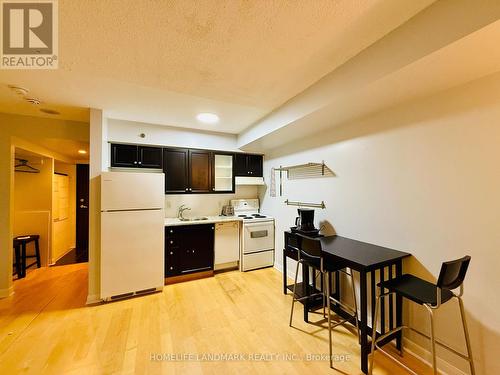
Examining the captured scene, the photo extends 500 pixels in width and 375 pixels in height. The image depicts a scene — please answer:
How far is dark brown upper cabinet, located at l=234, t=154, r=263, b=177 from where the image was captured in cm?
402

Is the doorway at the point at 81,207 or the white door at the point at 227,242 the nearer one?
the white door at the point at 227,242

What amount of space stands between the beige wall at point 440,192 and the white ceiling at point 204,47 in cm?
81

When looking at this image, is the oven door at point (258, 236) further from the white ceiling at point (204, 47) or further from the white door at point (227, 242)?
the white ceiling at point (204, 47)

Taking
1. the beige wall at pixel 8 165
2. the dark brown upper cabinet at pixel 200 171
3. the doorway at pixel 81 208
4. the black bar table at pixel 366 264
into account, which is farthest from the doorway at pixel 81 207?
the black bar table at pixel 366 264

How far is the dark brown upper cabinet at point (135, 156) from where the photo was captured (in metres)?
3.13

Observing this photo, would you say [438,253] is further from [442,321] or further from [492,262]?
[442,321]

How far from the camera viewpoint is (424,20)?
1.19 metres

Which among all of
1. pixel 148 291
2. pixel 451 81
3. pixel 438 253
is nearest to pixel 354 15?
pixel 451 81

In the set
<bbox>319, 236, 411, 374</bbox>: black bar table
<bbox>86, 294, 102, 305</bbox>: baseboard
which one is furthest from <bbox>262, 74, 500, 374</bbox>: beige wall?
<bbox>86, 294, 102, 305</bbox>: baseboard

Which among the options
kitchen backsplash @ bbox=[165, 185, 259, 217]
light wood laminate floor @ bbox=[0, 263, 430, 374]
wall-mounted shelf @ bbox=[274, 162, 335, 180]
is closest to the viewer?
light wood laminate floor @ bbox=[0, 263, 430, 374]

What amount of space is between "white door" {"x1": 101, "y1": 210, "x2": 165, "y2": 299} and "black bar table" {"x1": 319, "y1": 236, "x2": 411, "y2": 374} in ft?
7.46

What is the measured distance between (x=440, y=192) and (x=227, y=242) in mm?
2871

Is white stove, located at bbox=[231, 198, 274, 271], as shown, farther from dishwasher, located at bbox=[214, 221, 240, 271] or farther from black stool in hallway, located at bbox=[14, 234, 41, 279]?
black stool in hallway, located at bbox=[14, 234, 41, 279]

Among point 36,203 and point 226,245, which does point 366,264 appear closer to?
point 226,245
